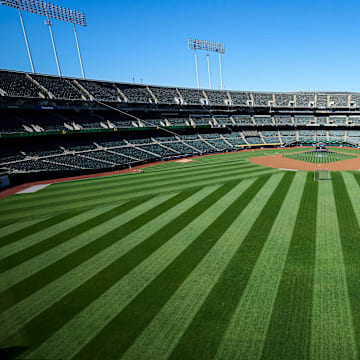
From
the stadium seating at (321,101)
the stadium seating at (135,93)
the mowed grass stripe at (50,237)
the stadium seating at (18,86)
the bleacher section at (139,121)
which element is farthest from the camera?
the stadium seating at (321,101)

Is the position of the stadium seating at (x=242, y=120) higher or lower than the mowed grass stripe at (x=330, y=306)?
higher

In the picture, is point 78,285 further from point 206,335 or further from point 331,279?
point 331,279

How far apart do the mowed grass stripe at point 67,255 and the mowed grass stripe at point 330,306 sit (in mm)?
10888

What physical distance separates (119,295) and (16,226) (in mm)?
12399

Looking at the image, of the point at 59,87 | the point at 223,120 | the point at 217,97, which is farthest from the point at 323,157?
the point at 59,87

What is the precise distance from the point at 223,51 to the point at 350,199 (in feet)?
234

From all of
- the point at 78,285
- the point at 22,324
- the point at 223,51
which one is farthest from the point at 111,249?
the point at 223,51

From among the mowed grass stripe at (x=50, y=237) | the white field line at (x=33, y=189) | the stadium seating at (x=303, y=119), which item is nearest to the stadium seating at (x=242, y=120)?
the stadium seating at (x=303, y=119)

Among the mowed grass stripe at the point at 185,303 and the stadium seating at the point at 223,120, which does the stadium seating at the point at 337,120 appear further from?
the mowed grass stripe at the point at 185,303

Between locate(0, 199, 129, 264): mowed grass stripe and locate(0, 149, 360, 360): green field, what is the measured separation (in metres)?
0.09

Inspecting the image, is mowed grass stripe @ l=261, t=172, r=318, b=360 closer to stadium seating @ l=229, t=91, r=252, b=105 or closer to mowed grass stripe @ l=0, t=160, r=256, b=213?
mowed grass stripe @ l=0, t=160, r=256, b=213

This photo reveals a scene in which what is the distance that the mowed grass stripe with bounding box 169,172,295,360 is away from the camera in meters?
6.77

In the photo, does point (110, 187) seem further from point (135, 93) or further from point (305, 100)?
point (305, 100)

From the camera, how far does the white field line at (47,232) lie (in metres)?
13.1
